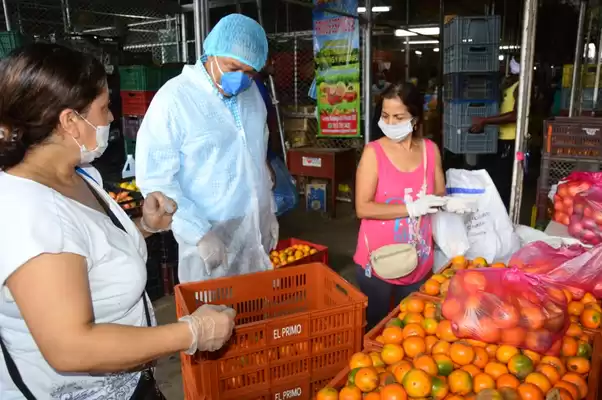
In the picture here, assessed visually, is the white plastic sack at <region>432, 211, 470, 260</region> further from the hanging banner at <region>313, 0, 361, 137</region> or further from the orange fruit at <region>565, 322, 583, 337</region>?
the hanging banner at <region>313, 0, 361, 137</region>

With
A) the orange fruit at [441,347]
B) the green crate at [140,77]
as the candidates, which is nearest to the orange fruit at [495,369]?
the orange fruit at [441,347]

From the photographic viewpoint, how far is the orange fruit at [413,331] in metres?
1.61

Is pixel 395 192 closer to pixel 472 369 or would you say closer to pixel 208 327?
pixel 472 369

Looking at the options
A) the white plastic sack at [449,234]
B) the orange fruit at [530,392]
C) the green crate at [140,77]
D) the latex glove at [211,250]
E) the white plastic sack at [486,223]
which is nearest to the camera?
the orange fruit at [530,392]

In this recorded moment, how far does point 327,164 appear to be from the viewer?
249 inches

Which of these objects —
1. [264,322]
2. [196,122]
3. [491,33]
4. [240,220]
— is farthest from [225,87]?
[491,33]

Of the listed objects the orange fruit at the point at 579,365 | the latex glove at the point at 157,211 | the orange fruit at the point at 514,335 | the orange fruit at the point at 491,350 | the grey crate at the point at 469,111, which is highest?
the grey crate at the point at 469,111

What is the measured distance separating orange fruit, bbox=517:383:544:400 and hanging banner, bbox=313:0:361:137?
4.52 meters

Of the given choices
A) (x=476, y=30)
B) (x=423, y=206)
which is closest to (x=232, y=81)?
(x=423, y=206)

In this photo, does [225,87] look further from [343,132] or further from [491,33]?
[343,132]

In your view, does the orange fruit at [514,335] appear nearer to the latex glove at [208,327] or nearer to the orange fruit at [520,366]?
the orange fruit at [520,366]

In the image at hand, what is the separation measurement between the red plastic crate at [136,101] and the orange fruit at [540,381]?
4.73 m

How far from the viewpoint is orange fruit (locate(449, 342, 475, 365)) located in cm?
146

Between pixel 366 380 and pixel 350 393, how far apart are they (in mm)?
59
